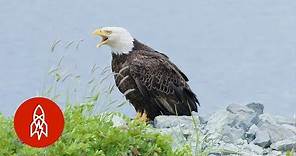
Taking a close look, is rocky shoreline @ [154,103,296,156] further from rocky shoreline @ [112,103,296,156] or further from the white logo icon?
the white logo icon

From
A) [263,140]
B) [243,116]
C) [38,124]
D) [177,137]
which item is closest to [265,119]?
[243,116]

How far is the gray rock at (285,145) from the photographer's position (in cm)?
461

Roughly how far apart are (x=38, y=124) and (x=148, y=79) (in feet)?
8.58

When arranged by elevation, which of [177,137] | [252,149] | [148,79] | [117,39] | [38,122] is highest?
[117,39]

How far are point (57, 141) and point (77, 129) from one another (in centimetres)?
13

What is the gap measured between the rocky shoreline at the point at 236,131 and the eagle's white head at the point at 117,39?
52 centimetres

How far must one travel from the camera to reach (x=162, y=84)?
5602 mm

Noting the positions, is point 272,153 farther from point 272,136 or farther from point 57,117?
point 57,117

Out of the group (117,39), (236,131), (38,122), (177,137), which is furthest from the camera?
(117,39)

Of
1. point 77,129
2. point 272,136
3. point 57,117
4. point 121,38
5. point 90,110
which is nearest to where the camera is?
point 57,117

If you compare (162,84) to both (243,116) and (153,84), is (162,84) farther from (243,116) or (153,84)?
(243,116)

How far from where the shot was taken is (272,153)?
464 centimetres

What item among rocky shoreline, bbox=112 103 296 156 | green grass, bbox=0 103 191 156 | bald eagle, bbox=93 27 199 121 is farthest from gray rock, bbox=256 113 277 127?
green grass, bbox=0 103 191 156

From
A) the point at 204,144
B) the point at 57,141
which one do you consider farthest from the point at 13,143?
the point at 204,144
